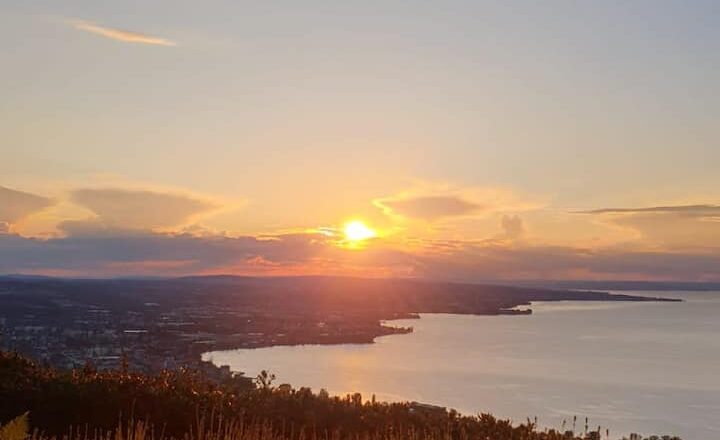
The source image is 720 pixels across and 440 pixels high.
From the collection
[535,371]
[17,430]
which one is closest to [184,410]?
[17,430]

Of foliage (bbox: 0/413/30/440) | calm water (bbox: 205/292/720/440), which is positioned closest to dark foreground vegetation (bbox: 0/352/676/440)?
foliage (bbox: 0/413/30/440)

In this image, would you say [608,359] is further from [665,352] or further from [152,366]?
[152,366]

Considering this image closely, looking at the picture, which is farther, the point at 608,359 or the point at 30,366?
the point at 608,359

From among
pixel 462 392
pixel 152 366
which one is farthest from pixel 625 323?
pixel 152 366

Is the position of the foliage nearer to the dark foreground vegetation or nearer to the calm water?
the dark foreground vegetation

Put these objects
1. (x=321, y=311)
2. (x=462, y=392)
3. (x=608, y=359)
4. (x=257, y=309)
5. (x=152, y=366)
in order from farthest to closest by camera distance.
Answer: (x=321, y=311) < (x=257, y=309) < (x=608, y=359) < (x=462, y=392) < (x=152, y=366)

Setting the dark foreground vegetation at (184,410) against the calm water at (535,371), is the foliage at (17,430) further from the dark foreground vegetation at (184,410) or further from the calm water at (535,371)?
the calm water at (535,371)

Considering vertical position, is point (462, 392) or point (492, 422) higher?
point (492, 422)

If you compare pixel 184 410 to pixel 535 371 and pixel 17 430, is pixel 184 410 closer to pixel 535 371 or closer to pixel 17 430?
pixel 17 430
